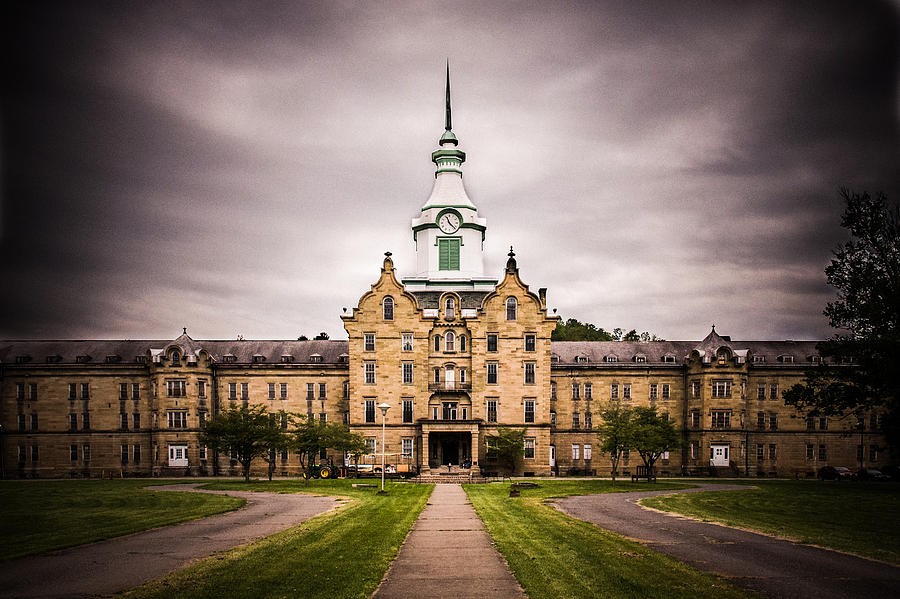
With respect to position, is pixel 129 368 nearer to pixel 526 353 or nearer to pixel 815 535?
pixel 526 353

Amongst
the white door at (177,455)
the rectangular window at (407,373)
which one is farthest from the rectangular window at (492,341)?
the white door at (177,455)

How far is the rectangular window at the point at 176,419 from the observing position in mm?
74188

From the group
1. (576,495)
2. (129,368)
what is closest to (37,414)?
(129,368)

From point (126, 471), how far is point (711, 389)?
200 feet

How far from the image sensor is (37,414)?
76.1 metres

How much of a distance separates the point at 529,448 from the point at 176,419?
3570 cm

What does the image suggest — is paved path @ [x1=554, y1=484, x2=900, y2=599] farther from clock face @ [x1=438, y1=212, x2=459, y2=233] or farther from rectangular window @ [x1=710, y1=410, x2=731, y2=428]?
clock face @ [x1=438, y1=212, x2=459, y2=233]

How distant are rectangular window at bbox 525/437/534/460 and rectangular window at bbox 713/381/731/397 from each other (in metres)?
20.9

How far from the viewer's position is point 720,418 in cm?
7588

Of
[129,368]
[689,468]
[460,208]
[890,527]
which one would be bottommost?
[689,468]

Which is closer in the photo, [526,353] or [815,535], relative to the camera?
[815,535]

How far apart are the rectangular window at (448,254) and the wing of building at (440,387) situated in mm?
164

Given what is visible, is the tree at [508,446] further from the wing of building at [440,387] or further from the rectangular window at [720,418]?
the rectangular window at [720,418]

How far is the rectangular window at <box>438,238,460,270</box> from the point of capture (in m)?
80.4
